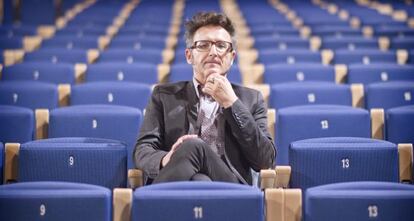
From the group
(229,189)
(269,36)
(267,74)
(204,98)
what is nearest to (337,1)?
(269,36)

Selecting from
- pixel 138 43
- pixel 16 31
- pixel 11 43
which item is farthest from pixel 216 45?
pixel 16 31

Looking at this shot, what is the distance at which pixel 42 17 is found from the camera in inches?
89.3

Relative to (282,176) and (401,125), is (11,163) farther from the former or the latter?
(401,125)

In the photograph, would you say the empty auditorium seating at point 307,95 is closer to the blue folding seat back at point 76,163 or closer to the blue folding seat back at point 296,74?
the blue folding seat back at point 296,74

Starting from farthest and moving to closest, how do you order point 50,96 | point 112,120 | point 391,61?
1. point 391,61
2. point 50,96
3. point 112,120

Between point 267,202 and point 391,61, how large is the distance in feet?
2.85

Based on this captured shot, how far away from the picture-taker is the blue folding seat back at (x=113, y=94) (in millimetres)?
1003

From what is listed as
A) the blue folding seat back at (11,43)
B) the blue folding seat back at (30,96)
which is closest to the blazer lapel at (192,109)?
the blue folding seat back at (30,96)

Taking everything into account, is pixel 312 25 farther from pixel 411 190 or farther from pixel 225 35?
pixel 411 190

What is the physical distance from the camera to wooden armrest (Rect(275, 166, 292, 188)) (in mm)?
668

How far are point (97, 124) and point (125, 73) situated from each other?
35 cm

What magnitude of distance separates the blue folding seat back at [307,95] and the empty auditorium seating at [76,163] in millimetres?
373

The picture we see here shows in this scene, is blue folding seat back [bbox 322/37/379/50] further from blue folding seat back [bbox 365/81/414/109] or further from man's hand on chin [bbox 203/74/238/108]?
man's hand on chin [bbox 203/74/238/108]

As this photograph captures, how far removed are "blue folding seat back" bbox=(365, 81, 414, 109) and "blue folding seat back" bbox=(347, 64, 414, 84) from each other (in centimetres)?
16
